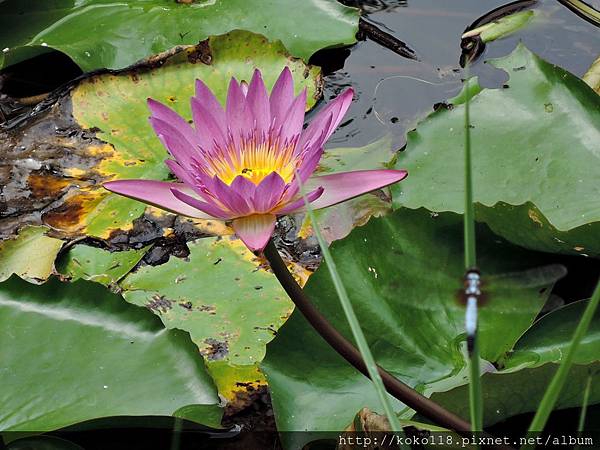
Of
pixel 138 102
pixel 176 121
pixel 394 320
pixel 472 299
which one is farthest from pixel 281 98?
pixel 138 102

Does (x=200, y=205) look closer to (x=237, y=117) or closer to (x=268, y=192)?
(x=268, y=192)

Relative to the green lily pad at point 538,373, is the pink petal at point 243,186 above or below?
above

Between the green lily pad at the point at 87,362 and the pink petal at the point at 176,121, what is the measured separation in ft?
1.20

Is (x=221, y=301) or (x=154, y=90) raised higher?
(x=154, y=90)

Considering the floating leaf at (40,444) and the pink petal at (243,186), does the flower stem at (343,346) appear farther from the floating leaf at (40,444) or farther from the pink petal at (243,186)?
the floating leaf at (40,444)

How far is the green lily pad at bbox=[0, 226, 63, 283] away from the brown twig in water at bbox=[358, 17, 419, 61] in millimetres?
1176

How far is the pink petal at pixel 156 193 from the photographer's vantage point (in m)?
1.15

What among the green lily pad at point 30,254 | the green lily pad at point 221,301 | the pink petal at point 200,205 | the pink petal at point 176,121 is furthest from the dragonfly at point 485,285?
the green lily pad at point 30,254

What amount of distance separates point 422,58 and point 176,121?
1304 millimetres

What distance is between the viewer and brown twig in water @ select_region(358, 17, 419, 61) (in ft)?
7.75

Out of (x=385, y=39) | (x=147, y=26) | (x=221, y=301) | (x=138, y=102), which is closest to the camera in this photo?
(x=221, y=301)

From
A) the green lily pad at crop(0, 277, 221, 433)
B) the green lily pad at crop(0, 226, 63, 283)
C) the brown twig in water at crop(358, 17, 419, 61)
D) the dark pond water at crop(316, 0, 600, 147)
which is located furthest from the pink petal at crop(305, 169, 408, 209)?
the brown twig in water at crop(358, 17, 419, 61)

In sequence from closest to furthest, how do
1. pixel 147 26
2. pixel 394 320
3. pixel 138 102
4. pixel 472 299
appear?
pixel 472 299 < pixel 394 320 < pixel 138 102 < pixel 147 26

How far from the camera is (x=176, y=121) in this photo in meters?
1.20
